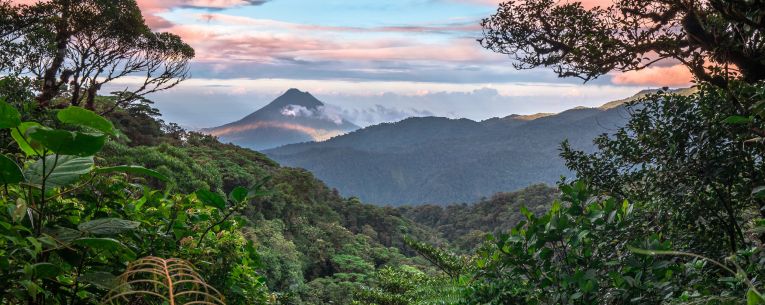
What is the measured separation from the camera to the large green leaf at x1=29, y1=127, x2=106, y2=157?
998mm

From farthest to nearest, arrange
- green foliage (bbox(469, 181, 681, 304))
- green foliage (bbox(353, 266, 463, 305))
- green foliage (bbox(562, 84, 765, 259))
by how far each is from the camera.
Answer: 1. green foliage (bbox(353, 266, 463, 305))
2. green foliage (bbox(562, 84, 765, 259))
3. green foliage (bbox(469, 181, 681, 304))

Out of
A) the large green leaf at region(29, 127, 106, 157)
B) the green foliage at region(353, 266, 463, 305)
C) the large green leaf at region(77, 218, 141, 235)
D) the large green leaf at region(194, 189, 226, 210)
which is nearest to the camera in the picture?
the large green leaf at region(29, 127, 106, 157)

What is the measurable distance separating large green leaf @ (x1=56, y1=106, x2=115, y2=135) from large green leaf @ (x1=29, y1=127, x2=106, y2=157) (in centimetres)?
5

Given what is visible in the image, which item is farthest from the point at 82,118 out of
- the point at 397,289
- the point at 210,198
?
the point at 397,289

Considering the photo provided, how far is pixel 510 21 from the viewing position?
856 cm

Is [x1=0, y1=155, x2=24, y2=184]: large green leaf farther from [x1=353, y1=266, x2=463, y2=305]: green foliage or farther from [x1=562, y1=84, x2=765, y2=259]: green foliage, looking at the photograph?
[x1=353, y1=266, x2=463, y2=305]: green foliage

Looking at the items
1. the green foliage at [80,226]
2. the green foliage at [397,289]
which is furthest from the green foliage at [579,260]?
the green foliage at [397,289]

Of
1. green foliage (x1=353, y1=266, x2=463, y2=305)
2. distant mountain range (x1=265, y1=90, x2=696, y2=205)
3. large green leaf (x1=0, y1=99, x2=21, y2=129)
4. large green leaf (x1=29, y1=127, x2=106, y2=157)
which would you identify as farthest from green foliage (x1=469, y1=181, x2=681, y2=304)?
distant mountain range (x1=265, y1=90, x2=696, y2=205)

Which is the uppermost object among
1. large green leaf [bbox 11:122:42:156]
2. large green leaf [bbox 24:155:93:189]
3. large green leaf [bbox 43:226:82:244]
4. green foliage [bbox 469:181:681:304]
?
large green leaf [bbox 11:122:42:156]

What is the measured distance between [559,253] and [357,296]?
47.6 ft

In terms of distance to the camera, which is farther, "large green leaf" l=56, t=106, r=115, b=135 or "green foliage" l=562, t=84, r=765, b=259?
"green foliage" l=562, t=84, r=765, b=259

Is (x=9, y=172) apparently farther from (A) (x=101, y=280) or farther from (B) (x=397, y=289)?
(B) (x=397, y=289)

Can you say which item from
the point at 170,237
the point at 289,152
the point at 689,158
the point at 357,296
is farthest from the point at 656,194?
the point at 289,152

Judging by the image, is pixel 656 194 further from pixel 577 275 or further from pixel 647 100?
pixel 577 275
